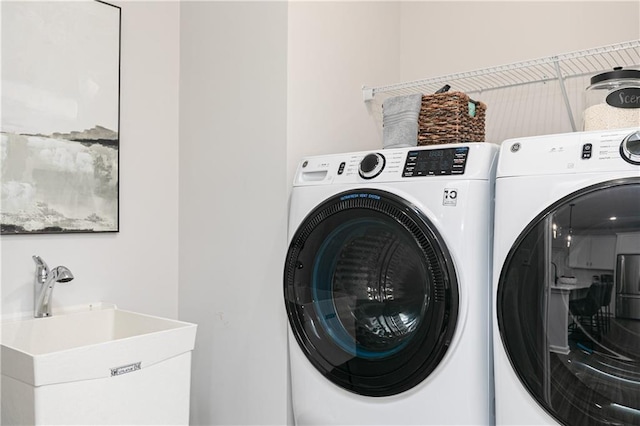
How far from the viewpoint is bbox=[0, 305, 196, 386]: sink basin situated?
135 centimetres

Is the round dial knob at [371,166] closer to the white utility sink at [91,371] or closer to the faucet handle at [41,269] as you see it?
the white utility sink at [91,371]

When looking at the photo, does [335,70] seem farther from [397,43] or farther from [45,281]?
[45,281]

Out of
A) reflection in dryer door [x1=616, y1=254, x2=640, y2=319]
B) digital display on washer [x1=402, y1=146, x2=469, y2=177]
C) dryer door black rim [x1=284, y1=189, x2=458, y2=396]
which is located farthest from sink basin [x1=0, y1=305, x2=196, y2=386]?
reflection in dryer door [x1=616, y1=254, x2=640, y2=319]

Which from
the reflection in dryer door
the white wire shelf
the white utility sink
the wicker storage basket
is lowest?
the white utility sink

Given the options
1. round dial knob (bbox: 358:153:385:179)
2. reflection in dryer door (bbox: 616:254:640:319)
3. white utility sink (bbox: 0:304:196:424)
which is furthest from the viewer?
round dial knob (bbox: 358:153:385:179)

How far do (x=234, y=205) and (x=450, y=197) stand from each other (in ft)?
2.98

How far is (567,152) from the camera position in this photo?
125 cm

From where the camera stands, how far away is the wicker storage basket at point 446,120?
163 centimetres

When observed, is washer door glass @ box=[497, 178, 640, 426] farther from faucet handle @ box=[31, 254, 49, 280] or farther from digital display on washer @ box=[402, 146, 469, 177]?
faucet handle @ box=[31, 254, 49, 280]

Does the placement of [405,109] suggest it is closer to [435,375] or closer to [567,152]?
[567,152]

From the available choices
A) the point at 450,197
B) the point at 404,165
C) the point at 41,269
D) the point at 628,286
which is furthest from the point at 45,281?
the point at 628,286

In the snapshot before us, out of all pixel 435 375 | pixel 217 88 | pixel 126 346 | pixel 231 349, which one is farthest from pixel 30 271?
pixel 435 375

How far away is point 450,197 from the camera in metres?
1.39

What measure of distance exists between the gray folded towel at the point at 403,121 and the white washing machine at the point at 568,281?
416mm
